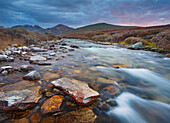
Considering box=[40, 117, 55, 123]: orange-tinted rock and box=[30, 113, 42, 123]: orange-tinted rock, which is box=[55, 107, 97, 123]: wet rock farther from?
box=[30, 113, 42, 123]: orange-tinted rock

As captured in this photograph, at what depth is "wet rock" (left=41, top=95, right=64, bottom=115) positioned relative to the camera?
6.44ft

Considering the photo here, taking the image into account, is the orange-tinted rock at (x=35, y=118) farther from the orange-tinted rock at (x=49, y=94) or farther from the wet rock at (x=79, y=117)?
the orange-tinted rock at (x=49, y=94)

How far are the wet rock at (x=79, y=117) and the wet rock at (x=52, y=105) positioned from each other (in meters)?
0.23

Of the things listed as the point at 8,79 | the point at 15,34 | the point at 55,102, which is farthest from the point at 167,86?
the point at 15,34

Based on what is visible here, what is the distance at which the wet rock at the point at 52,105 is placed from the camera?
1963 millimetres

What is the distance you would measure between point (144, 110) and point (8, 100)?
10.4 ft

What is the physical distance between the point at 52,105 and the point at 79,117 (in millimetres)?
695

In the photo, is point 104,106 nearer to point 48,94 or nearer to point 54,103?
point 54,103

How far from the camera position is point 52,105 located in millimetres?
2066

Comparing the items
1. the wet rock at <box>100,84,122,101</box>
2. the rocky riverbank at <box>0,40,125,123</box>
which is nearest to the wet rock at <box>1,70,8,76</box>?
the rocky riverbank at <box>0,40,125,123</box>

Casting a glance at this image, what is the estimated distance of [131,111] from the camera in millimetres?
2262

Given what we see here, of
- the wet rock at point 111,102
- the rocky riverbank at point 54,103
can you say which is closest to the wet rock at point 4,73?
the rocky riverbank at point 54,103

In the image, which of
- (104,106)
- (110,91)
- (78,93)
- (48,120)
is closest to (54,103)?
(48,120)

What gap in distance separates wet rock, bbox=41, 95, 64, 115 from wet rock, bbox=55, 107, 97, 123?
0.23 m
